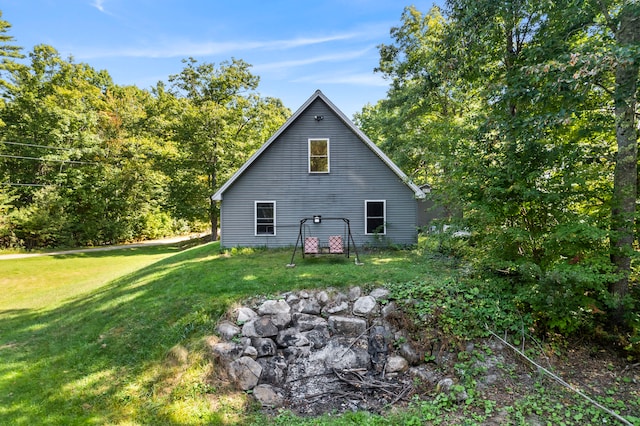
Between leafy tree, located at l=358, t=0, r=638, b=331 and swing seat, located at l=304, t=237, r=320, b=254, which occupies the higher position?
leafy tree, located at l=358, t=0, r=638, b=331

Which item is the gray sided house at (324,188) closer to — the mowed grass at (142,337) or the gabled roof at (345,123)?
the gabled roof at (345,123)

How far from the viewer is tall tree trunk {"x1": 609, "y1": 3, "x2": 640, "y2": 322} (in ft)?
15.1

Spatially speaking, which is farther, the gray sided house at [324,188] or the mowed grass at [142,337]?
the gray sided house at [324,188]

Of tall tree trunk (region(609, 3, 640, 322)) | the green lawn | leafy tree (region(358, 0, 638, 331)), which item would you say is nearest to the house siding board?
the green lawn

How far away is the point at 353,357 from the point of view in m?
5.15

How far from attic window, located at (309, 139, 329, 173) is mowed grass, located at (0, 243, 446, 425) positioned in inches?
145

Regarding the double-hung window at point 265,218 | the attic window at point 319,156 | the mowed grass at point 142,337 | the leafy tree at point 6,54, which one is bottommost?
the mowed grass at point 142,337

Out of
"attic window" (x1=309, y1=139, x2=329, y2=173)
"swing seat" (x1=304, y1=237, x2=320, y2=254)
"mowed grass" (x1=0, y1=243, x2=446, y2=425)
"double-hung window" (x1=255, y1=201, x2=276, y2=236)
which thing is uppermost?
"attic window" (x1=309, y1=139, x2=329, y2=173)

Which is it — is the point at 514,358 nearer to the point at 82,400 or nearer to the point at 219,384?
the point at 219,384

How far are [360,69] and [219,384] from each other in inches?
574

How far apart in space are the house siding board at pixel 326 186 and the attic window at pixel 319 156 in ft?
0.64

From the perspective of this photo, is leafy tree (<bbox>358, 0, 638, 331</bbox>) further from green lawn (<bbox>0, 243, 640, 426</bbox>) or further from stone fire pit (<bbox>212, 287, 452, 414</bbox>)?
stone fire pit (<bbox>212, 287, 452, 414</bbox>)

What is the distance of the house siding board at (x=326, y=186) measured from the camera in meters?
11.5

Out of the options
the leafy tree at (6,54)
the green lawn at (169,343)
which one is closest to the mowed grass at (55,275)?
the green lawn at (169,343)
